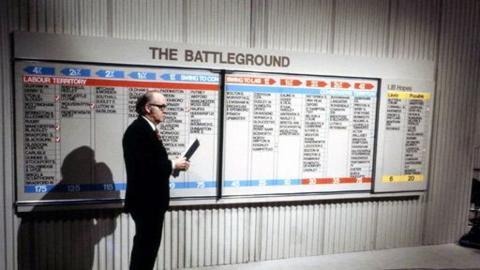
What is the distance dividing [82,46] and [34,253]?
1710 millimetres

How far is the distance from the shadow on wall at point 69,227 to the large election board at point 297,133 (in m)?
1.06

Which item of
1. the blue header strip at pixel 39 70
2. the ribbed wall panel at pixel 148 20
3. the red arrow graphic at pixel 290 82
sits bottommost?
the blue header strip at pixel 39 70

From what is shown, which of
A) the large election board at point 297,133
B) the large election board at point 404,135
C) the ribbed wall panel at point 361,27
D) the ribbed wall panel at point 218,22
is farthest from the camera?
the large election board at point 404,135

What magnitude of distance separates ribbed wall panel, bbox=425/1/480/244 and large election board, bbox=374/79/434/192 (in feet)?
0.66

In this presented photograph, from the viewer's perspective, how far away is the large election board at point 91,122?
299 centimetres

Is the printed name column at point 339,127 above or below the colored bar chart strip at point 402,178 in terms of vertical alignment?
above

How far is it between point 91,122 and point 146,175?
79 cm

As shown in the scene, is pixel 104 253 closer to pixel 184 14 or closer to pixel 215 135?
pixel 215 135

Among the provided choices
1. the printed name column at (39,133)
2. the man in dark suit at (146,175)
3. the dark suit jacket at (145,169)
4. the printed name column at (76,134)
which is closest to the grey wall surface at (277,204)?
the printed name column at (39,133)

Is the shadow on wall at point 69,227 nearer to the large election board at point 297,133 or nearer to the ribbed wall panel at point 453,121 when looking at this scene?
the large election board at point 297,133

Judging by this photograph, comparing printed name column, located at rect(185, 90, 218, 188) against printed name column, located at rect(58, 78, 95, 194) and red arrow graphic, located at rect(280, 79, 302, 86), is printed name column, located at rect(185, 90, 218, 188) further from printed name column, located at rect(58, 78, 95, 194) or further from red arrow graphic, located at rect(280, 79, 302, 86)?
printed name column, located at rect(58, 78, 95, 194)

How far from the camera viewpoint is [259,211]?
3.66 m

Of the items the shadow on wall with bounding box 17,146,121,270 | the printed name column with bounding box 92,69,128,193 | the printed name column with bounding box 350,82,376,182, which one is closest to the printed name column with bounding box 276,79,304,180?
the printed name column with bounding box 350,82,376,182

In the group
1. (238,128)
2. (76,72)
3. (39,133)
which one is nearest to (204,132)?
(238,128)
